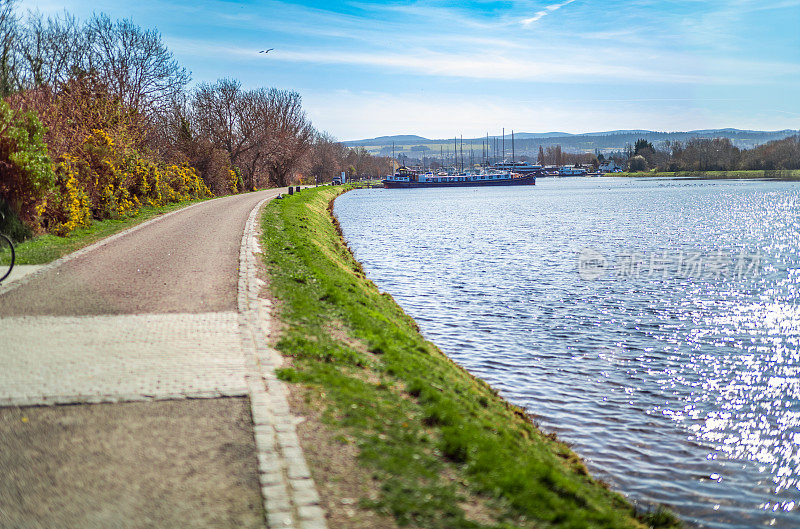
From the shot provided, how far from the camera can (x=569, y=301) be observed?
1856 centimetres

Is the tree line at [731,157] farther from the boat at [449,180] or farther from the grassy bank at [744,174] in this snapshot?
the boat at [449,180]

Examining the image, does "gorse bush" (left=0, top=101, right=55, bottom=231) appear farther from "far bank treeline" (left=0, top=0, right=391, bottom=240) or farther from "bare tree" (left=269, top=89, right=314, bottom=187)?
"bare tree" (left=269, top=89, right=314, bottom=187)

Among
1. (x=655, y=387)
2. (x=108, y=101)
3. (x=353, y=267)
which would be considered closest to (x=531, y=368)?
(x=655, y=387)

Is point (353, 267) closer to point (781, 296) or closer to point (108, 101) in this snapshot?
point (781, 296)

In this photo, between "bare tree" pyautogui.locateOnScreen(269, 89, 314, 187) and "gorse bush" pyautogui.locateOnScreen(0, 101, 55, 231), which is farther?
"bare tree" pyautogui.locateOnScreen(269, 89, 314, 187)

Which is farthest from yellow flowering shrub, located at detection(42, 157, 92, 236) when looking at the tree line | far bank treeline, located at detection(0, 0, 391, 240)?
the tree line

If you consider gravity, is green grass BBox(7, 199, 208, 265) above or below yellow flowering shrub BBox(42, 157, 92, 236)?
below

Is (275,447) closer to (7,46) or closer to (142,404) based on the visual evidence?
(142,404)

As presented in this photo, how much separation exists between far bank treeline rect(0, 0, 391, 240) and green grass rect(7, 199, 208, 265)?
428mm

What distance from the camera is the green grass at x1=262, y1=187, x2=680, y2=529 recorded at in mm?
4941

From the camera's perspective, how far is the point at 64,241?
60.2 feet

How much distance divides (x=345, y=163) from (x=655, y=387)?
158 m

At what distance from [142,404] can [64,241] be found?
14172mm

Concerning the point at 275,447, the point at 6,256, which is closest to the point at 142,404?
the point at 275,447
